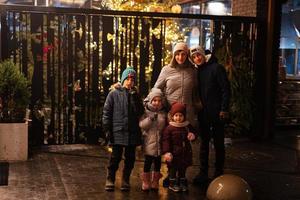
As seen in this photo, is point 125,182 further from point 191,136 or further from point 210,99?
point 210,99

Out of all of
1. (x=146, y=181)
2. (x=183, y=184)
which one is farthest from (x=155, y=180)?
(x=183, y=184)

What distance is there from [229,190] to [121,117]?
1516 mm

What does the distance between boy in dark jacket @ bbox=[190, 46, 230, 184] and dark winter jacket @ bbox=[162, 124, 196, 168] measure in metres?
0.51

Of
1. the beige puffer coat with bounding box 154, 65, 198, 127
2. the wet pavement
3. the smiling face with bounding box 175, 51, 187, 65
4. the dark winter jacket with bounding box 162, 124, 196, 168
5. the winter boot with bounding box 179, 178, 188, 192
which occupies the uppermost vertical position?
the smiling face with bounding box 175, 51, 187, 65

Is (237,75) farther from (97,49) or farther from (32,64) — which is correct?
(32,64)

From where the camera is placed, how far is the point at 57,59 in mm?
8453

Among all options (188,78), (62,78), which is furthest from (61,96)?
(188,78)

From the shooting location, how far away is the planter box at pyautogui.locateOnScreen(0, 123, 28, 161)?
7.47 meters

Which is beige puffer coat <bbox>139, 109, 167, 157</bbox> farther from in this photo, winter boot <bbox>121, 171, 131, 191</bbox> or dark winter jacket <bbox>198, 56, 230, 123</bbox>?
dark winter jacket <bbox>198, 56, 230, 123</bbox>

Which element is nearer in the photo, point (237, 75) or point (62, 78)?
point (62, 78)

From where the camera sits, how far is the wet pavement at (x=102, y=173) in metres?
6.05

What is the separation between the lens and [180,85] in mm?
6324

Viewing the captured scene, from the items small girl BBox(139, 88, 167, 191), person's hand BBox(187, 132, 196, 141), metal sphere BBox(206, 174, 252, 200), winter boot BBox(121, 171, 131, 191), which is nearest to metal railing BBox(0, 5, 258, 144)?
winter boot BBox(121, 171, 131, 191)

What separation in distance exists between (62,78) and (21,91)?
41.6 inches
